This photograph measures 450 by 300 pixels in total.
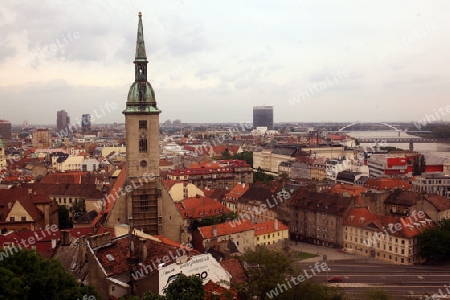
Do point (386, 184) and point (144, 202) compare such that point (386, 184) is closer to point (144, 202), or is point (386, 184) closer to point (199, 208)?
point (199, 208)

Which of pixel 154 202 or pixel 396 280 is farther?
pixel 396 280

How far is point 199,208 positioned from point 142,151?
25951 mm

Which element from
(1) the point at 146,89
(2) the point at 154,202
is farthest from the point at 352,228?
(1) the point at 146,89

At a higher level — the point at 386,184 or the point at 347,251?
the point at 386,184

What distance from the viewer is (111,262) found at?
3584cm

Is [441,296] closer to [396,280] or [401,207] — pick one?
[396,280]

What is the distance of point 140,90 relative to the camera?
173 feet

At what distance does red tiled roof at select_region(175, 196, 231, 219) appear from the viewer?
7631cm

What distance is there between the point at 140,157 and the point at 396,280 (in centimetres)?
3213

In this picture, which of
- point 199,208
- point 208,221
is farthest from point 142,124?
point 199,208

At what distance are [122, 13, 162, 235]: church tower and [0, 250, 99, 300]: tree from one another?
2065cm

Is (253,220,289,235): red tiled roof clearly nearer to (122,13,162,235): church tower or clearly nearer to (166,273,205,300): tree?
(122,13,162,235): church tower

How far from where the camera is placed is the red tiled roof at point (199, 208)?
3004 inches

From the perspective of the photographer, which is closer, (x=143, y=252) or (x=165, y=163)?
(x=143, y=252)
